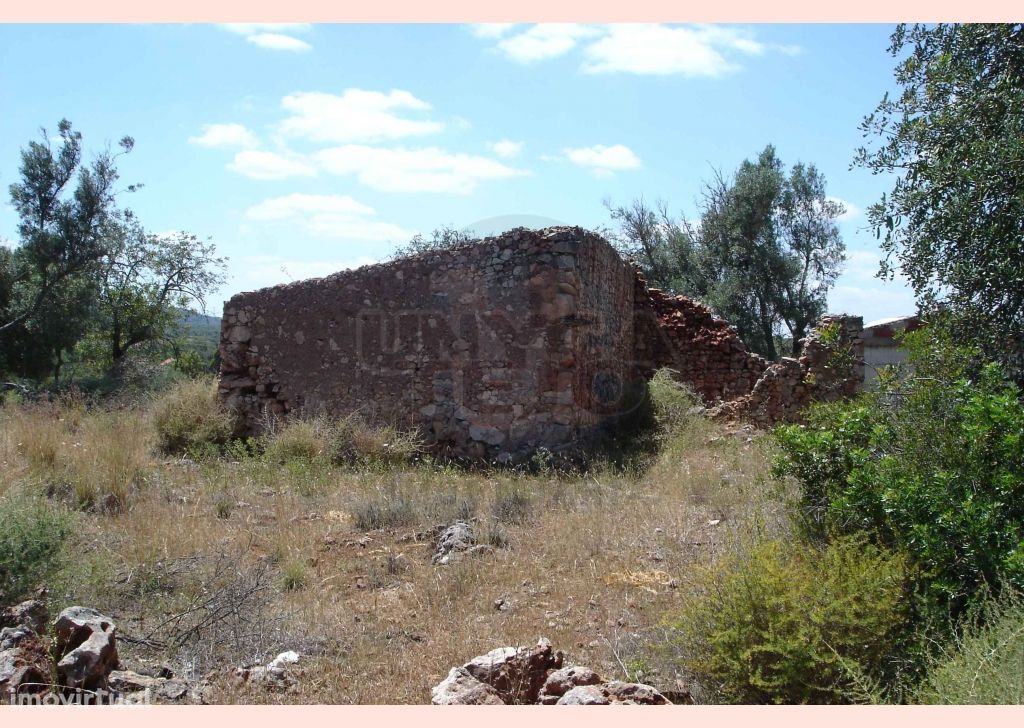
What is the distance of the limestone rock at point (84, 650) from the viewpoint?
312 centimetres

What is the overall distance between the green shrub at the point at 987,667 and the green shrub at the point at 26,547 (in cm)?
434

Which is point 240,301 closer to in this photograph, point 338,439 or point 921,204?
point 338,439

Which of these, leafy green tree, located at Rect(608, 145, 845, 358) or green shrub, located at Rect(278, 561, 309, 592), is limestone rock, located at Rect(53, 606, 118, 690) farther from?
leafy green tree, located at Rect(608, 145, 845, 358)

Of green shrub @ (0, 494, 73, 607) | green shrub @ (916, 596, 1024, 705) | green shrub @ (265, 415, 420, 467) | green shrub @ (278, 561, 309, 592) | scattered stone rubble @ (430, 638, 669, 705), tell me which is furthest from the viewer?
green shrub @ (265, 415, 420, 467)

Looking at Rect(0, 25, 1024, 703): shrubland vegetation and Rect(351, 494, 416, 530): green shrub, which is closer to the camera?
Rect(0, 25, 1024, 703): shrubland vegetation

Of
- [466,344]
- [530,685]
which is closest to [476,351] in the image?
[466,344]

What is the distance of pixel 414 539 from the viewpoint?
591cm

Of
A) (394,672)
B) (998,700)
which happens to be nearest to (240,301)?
(394,672)

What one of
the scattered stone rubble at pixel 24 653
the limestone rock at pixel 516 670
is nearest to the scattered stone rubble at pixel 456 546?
the limestone rock at pixel 516 670

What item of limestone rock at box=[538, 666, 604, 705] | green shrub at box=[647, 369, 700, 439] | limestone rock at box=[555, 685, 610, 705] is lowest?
limestone rock at box=[538, 666, 604, 705]

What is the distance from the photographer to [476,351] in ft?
28.6

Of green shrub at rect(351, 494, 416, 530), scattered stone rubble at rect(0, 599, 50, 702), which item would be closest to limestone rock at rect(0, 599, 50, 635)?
scattered stone rubble at rect(0, 599, 50, 702)

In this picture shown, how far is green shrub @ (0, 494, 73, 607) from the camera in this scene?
4.00 meters

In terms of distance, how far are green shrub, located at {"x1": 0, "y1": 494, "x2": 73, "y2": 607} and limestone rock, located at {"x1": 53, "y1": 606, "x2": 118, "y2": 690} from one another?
72 cm
